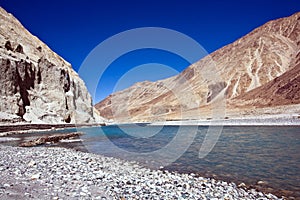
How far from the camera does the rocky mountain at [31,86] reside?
5341cm

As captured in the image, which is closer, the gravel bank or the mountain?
the gravel bank

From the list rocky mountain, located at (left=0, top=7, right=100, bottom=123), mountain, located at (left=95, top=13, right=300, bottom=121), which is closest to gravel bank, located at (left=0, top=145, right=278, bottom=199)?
rocky mountain, located at (left=0, top=7, right=100, bottom=123)

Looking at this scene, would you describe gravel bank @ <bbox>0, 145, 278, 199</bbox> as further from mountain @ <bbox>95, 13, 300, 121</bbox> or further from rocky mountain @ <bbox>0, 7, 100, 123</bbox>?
mountain @ <bbox>95, 13, 300, 121</bbox>

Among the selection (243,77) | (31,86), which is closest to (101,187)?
(31,86)

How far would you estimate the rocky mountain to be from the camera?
53406 mm

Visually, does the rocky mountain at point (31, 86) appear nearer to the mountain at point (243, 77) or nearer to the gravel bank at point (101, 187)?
the gravel bank at point (101, 187)

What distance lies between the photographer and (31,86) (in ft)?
208

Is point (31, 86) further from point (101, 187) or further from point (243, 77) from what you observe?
point (243, 77)

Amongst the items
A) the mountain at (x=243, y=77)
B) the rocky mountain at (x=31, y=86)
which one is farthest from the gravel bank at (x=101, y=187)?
the mountain at (x=243, y=77)

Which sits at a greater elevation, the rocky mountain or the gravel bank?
the rocky mountain

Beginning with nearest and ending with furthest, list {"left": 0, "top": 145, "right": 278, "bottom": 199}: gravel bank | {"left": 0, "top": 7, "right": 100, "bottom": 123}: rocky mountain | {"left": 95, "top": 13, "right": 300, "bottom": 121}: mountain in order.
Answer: {"left": 0, "top": 145, "right": 278, "bottom": 199}: gravel bank, {"left": 0, "top": 7, "right": 100, "bottom": 123}: rocky mountain, {"left": 95, "top": 13, "right": 300, "bottom": 121}: mountain

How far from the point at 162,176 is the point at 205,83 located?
130m

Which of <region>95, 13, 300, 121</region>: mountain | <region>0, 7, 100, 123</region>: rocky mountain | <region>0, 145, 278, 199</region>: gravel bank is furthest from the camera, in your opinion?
<region>95, 13, 300, 121</region>: mountain

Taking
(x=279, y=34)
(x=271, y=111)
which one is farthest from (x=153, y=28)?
(x=279, y=34)
